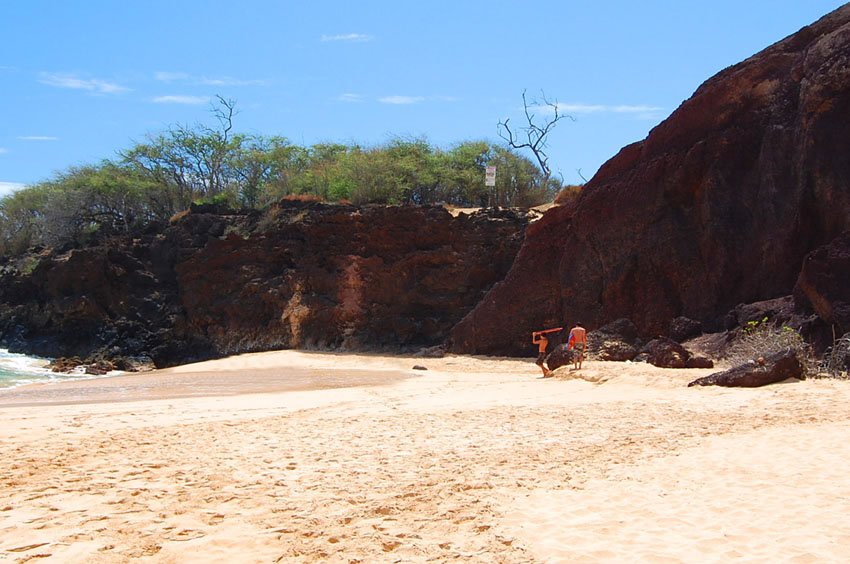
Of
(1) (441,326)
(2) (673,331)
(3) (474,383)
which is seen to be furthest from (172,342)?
(2) (673,331)

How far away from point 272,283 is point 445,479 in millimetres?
22287

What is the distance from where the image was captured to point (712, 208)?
15.5 metres

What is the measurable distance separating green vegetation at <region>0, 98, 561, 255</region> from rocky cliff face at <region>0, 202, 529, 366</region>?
234cm

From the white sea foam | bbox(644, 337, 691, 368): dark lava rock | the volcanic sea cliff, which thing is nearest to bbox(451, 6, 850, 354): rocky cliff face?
the volcanic sea cliff

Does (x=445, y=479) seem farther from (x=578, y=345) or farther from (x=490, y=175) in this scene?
(x=490, y=175)

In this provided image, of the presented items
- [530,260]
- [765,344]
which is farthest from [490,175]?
[765,344]

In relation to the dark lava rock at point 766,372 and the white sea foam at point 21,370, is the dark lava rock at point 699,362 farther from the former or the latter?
the white sea foam at point 21,370

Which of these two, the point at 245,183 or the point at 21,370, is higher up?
the point at 245,183

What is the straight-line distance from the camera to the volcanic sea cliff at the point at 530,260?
13.4 m

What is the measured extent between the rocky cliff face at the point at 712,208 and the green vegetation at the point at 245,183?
1051 cm

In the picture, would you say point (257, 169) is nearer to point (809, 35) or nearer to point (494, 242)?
point (494, 242)

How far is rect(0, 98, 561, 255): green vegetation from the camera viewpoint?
30141 mm

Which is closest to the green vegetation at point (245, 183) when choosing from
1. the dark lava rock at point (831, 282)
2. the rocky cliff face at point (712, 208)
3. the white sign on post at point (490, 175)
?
the white sign on post at point (490, 175)

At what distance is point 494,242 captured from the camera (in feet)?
83.6
